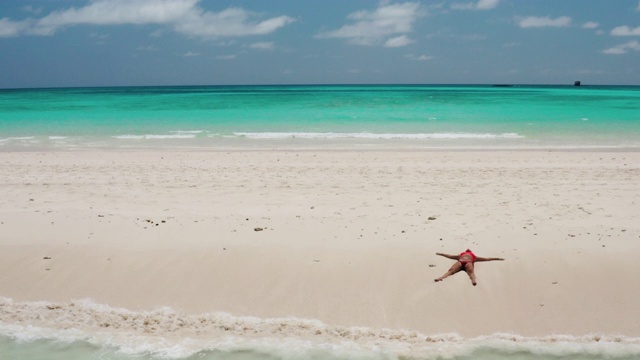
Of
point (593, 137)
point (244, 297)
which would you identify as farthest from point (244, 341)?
point (593, 137)

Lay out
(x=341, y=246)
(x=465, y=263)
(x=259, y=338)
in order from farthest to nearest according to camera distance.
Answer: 1. (x=341, y=246)
2. (x=465, y=263)
3. (x=259, y=338)

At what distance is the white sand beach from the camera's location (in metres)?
Answer: 4.66

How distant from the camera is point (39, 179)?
10070 mm

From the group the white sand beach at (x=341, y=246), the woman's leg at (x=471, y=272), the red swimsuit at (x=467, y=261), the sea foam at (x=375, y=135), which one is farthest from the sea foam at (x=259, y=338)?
the sea foam at (x=375, y=135)

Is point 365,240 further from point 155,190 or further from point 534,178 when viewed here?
point 534,178

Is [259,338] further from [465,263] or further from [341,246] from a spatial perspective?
[465,263]

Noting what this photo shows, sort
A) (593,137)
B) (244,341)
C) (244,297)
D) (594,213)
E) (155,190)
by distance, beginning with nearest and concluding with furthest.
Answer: (244,341) → (244,297) → (594,213) → (155,190) → (593,137)

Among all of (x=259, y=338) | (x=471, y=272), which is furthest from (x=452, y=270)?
(x=259, y=338)

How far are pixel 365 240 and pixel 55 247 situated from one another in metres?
3.62

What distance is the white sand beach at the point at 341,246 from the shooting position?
183 inches

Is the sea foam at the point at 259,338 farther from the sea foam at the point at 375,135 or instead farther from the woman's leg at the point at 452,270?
the sea foam at the point at 375,135

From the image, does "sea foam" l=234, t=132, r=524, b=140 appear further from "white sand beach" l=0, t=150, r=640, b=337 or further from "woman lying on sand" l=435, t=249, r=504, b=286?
"woman lying on sand" l=435, t=249, r=504, b=286

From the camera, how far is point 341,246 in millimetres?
5996

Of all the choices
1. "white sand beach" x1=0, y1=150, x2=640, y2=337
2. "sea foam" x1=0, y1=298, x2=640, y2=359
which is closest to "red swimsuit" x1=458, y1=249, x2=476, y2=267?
"white sand beach" x1=0, y1=150, x2=640, y2=337
